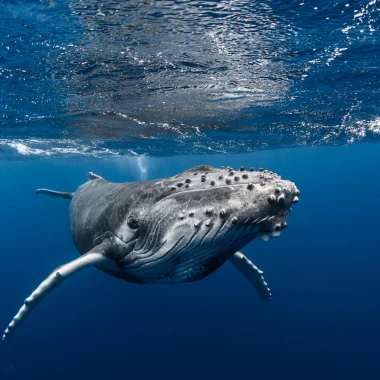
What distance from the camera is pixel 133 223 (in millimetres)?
4734

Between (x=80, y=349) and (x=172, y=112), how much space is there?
53.1 feet

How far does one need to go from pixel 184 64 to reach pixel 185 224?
390 inches

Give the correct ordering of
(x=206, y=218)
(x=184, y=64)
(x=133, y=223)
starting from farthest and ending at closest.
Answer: (x=184, y=64) → (x=133, y=223) → (x=206, y=218)

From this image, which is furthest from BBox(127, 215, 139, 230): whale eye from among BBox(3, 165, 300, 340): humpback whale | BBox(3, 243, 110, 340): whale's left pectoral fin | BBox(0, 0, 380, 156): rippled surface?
BBox(0, 0, 380, 156): rippled surface

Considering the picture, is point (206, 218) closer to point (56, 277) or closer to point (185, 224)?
point (185, 224)

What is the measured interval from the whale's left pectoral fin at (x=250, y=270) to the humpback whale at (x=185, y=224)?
3536 millimetres

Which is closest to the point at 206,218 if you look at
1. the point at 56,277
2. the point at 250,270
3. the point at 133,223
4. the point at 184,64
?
the point at 133,223

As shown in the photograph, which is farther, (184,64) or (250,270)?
(184,64)

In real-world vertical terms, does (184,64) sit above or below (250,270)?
above

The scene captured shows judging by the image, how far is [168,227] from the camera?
4023mm

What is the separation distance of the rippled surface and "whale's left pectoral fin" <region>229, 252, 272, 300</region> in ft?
21.9

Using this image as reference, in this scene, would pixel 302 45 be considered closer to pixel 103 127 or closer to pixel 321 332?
pixel 103 127

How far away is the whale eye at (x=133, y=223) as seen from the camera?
4.71 m

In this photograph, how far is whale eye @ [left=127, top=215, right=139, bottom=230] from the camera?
4706 millimetres
